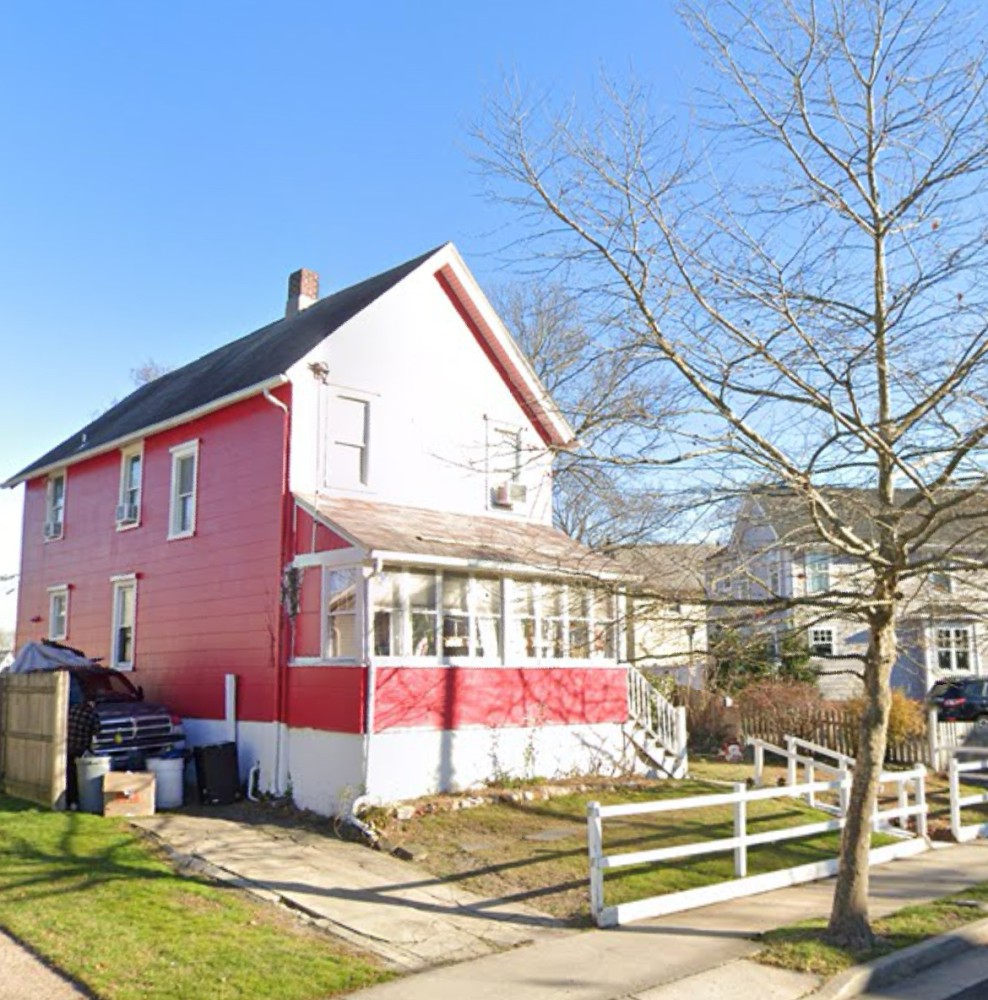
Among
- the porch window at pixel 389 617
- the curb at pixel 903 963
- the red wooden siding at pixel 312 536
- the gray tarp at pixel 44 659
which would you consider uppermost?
the red wooden siding at pixel 312 536

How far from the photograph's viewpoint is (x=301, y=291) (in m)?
21.0

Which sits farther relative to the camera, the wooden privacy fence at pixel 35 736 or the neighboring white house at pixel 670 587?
the wooden privacy fence at pixel 35 736

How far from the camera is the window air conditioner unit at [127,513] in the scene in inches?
728

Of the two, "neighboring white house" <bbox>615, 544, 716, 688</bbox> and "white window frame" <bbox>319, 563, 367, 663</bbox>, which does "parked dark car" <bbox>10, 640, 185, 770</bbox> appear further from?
"neighboring white house" <bbox>615, 544, 716, 688</bbox>

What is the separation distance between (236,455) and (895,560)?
11.1 m

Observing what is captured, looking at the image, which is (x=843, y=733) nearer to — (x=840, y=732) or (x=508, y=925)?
(x=840, y=732)

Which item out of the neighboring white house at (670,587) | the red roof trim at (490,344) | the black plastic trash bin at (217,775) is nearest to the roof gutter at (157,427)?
the red roof trim at (490,344)

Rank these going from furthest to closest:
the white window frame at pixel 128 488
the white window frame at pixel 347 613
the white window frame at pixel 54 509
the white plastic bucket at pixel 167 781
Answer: the white window frame at pixel 54 509
the white window frame at pixel 128 488
the white plastic bucket at pixel 167 781
the white window frame at pixel 347 613

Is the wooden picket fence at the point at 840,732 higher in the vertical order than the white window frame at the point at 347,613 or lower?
lower

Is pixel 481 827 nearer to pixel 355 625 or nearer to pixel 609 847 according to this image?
pixel 609 847

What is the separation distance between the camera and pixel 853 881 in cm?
761

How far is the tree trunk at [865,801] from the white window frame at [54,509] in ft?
60.3

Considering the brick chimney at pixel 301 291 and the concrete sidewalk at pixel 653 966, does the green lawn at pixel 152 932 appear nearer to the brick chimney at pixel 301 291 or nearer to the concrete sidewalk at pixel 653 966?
the concrete sidewalk at pixel 653 966

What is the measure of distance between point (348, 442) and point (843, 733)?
12.1 metres
